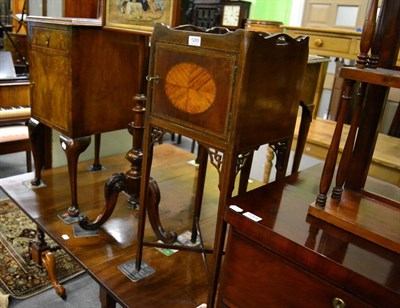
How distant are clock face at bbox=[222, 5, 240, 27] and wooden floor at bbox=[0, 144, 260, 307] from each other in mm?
1443

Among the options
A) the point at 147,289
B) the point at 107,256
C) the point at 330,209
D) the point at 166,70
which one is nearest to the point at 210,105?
the point at 166,70

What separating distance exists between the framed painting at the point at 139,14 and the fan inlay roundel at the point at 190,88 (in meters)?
0.37

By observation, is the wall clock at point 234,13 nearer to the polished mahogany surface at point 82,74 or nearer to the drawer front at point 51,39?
the polished mahogany surface at point 82,74

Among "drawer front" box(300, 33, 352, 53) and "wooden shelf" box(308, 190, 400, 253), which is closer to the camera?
"wooden shelf" box(308, 190, 400, 253)

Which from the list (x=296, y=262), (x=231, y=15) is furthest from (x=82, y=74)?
(x=231, y=15)

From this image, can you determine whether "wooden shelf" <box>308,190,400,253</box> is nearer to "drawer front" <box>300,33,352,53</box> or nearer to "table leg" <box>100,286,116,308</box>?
"table leg" <box>100,286,116,308</box>

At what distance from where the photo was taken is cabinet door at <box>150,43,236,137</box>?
3.16ft

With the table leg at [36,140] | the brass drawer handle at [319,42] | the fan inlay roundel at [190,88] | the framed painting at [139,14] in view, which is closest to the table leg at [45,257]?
the table leg at [36,140]

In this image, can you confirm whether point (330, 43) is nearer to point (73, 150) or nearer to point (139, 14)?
point (139, 14)

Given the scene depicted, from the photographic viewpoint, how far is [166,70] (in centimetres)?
109

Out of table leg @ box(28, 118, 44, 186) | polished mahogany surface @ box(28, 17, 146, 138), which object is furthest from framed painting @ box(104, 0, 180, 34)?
table leg @ box(28, 118, 44, 186)

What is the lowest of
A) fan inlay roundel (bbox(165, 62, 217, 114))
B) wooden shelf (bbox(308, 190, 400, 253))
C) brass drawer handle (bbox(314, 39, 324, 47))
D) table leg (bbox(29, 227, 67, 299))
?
table leg (bbox(29, 227, 67, 299))

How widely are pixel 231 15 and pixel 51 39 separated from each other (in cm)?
203

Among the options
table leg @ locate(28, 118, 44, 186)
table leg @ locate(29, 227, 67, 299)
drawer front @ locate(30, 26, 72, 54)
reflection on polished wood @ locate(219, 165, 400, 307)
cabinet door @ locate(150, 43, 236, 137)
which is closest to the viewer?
→ reflection on polished wood @ locate(219, 165, 400, 307)
